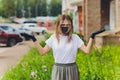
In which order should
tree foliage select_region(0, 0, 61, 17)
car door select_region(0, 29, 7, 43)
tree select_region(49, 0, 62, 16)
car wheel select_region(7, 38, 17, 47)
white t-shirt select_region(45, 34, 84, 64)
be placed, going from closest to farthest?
white t-shirt select_region(45, 34, 84, 64), car door select_region(0, 29, 7, 43), car wheel select_region(7, 38, 17, 47), tree foliage select_region(0, 0, 61, 17), tree select_region(49, 0, 62, 16)

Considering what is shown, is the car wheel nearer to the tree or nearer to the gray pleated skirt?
the gray pleated skirt

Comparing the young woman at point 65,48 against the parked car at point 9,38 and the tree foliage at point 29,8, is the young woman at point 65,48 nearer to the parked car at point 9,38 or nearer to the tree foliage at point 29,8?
the parked car at point 9,38

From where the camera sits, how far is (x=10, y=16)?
133 meters

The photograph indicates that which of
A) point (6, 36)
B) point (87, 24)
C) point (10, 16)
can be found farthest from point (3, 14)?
point (87, 24)

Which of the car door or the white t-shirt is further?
the car door

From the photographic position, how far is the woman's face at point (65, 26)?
673 centimetres

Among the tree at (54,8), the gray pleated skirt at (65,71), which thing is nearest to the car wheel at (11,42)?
A: the gray pleated skirt at (65,71)

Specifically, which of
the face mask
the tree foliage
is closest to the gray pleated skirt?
the face mask

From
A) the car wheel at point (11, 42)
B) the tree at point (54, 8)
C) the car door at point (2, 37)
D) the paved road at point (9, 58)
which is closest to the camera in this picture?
the paved road at point (9, 58)

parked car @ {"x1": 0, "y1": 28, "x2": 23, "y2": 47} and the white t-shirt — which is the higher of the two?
the white t-shirt

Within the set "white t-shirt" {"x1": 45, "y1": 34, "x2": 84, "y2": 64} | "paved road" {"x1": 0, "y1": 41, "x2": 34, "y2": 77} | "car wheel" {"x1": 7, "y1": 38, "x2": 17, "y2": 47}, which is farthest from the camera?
"car wheel" {"x1": 7, "y1": 38, "x2": 17, "y2": 47}

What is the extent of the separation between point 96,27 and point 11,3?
103023 millimetres

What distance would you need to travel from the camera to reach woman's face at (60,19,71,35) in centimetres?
673

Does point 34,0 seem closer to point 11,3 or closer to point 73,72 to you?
point 11,3
